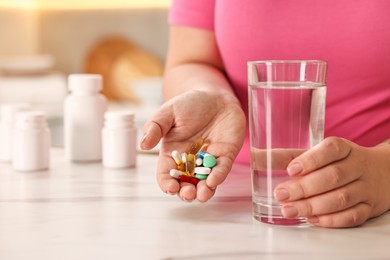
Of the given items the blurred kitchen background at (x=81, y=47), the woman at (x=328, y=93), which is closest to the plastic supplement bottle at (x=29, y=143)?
the woman at (x=328, y=93)

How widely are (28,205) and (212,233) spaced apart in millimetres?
270

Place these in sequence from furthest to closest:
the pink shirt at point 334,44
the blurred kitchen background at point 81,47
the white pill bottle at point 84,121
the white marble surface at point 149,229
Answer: the blurred kitchen background at point 81,47
the white pill bottle at point 84,121
the pink shirt at point 334,44
the white marble surface at point 149,229

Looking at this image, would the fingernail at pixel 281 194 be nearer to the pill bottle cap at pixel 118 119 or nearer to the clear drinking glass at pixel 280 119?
the clear drinking glass at pixel 280 119

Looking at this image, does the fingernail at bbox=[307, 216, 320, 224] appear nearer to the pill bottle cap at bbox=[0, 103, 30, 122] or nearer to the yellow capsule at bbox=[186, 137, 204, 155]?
the yellow capsule at bbox=[186, 137, 204, 155]

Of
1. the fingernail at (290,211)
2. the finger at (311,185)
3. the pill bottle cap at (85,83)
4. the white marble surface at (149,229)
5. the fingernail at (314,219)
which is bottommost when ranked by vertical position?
the white marble surface at (149,229)

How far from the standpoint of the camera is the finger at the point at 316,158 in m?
0.67

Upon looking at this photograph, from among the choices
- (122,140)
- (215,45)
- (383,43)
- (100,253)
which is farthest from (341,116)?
(100,253)

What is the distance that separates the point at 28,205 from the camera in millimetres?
821

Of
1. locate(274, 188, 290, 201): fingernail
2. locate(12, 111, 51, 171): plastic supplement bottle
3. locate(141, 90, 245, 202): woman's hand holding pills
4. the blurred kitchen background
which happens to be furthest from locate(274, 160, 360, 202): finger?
the blurred kitchen background

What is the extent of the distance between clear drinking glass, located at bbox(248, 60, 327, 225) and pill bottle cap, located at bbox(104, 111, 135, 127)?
417 mm

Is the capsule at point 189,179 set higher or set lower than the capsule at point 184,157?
lower

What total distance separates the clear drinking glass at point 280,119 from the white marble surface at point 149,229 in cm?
4

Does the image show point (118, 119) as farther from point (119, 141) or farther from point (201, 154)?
point (201, 154)

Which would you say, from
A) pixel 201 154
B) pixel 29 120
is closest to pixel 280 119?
pixel 201 154
